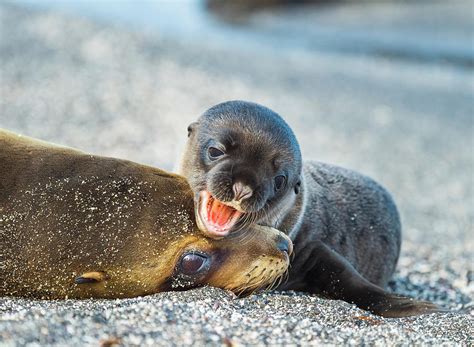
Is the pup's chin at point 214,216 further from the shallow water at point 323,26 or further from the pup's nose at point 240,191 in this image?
the shallow water at point 323,26

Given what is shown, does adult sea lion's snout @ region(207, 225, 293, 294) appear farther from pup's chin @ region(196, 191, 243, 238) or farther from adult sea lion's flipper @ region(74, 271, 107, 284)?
Result: adult sea lion's flipper @ region(74, 271, 107, 284)

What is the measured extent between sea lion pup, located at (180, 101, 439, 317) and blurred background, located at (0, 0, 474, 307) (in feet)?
2.09

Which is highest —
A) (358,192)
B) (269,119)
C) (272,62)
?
(269,119)

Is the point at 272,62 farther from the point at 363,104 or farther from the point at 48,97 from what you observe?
the point at 48,97

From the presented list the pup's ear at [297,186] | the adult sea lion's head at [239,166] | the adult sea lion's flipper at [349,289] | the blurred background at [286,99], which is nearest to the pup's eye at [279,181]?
the adult sea lion's head at [239,166]

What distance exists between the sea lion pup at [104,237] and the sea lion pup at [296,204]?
140mm

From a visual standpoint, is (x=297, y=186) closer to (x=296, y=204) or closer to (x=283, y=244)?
(x=296, y=204)

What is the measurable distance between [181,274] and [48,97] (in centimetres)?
712

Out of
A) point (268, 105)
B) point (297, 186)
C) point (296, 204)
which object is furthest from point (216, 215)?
point (268, 105)

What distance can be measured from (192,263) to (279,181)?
785 mm

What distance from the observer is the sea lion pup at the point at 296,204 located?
13.5 ft

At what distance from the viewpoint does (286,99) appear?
1277 centimetres

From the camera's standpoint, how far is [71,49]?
12.9 m

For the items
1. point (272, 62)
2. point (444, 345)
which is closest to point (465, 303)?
point (444, 345)
